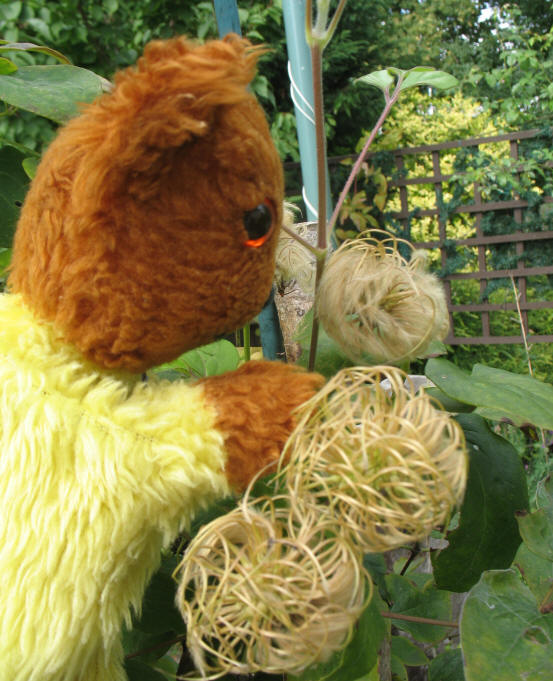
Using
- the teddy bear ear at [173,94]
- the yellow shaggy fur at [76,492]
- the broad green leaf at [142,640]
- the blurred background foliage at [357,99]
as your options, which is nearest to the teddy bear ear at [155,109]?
the teddy bear ear at [173,94]

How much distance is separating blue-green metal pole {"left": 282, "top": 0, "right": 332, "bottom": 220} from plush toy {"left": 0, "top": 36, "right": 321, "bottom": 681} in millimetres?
424

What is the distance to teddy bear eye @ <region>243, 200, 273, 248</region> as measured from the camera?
33cm

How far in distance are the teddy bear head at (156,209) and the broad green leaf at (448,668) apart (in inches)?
20.8

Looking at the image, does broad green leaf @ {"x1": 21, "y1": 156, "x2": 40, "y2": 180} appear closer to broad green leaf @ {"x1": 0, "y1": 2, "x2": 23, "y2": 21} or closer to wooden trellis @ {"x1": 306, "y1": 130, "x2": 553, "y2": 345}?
broad green leaf @ {"x1": 0, "y1": 2, "x2": 23, "y2": 21}

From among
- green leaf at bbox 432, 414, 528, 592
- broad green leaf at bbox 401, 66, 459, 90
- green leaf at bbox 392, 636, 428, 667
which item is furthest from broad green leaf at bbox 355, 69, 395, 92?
green leaf at bbox 392, 636, 428, 667

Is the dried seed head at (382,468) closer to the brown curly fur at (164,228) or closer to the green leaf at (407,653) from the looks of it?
the brown curly fur at (164,228)

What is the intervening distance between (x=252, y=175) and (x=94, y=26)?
2.77m

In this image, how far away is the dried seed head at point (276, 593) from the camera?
26cm

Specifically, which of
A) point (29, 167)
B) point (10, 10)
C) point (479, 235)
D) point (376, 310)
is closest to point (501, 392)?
point (376, 310)

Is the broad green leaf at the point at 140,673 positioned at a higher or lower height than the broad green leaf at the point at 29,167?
lower

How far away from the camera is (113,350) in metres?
0.33

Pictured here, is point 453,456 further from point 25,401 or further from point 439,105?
point 439,105

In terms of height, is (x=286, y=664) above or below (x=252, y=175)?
below

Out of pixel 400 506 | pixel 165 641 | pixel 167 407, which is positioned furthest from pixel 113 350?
pixel 165 641
